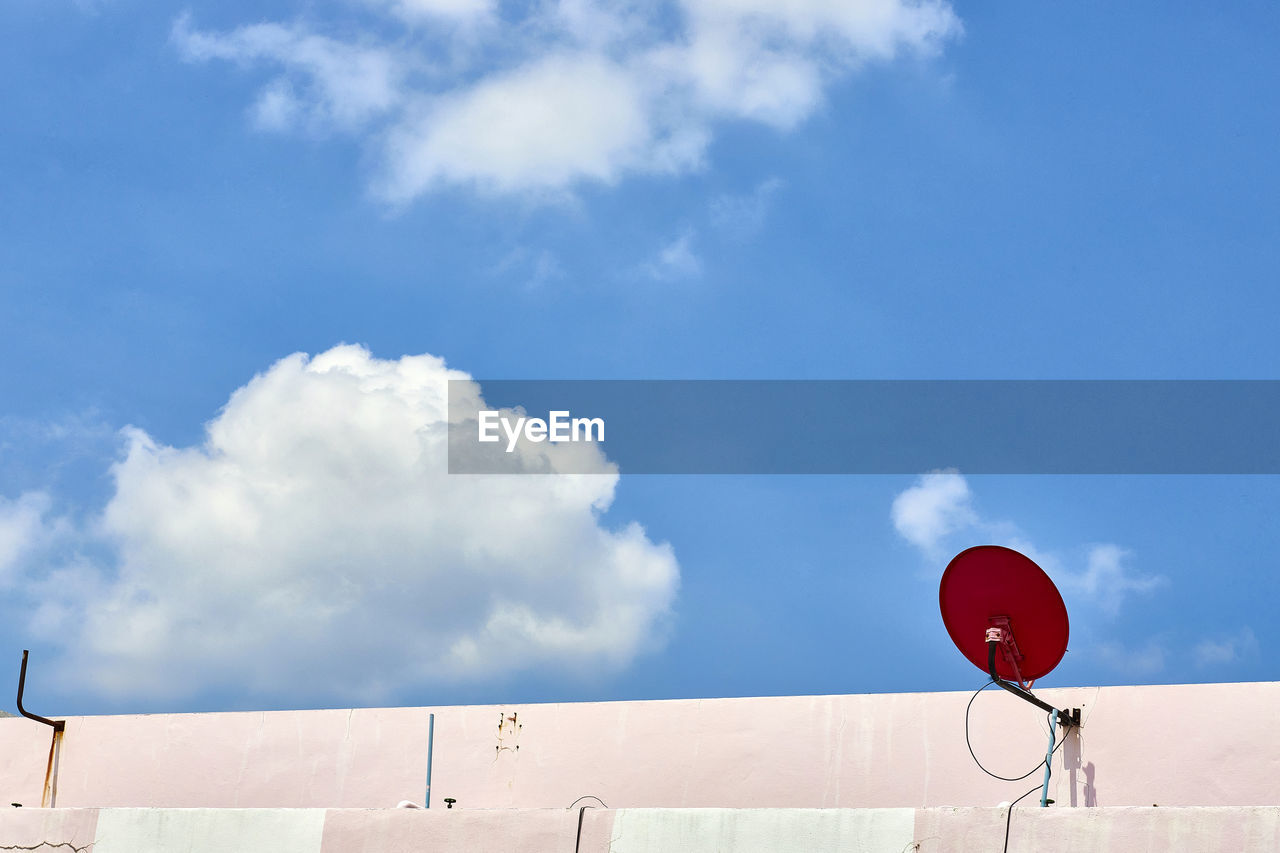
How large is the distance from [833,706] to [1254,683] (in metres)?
2.83

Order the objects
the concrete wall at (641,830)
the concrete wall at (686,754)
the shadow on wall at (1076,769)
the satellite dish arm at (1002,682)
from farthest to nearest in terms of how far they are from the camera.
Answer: the shadow on wall at (1076,769)
the concrete wall at (686,754)
the satellite dish arm at (1002,682)
the concrete wall at (641,830)

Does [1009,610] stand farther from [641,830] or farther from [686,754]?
[686,754]

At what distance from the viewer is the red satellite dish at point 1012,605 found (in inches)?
328

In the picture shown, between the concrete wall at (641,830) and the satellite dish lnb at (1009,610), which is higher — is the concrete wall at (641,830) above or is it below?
below

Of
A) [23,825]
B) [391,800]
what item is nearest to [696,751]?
[391,800]

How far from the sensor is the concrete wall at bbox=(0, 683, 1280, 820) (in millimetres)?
8953

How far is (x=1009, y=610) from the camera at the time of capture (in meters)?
8.41

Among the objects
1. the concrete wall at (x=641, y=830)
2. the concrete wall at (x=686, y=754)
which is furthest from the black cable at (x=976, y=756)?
the concrete wall at (x=641, y=830)

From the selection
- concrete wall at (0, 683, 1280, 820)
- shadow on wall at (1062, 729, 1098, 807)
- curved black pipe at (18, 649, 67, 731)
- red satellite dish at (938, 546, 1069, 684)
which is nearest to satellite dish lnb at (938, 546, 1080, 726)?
red satellite dish at (938, 546, 1069, 684)

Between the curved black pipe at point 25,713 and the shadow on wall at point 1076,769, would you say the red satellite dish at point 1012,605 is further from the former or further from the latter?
the curved black pipe at point 25,713

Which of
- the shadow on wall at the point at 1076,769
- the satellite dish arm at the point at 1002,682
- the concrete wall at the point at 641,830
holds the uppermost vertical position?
the satellite dish arm at the point at 1002,682

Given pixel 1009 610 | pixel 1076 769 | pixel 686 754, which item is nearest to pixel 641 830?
pixel 686 754

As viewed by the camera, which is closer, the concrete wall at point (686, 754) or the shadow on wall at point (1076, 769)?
the concrete wall at point (686, 754)

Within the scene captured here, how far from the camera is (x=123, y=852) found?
958 centimetres
